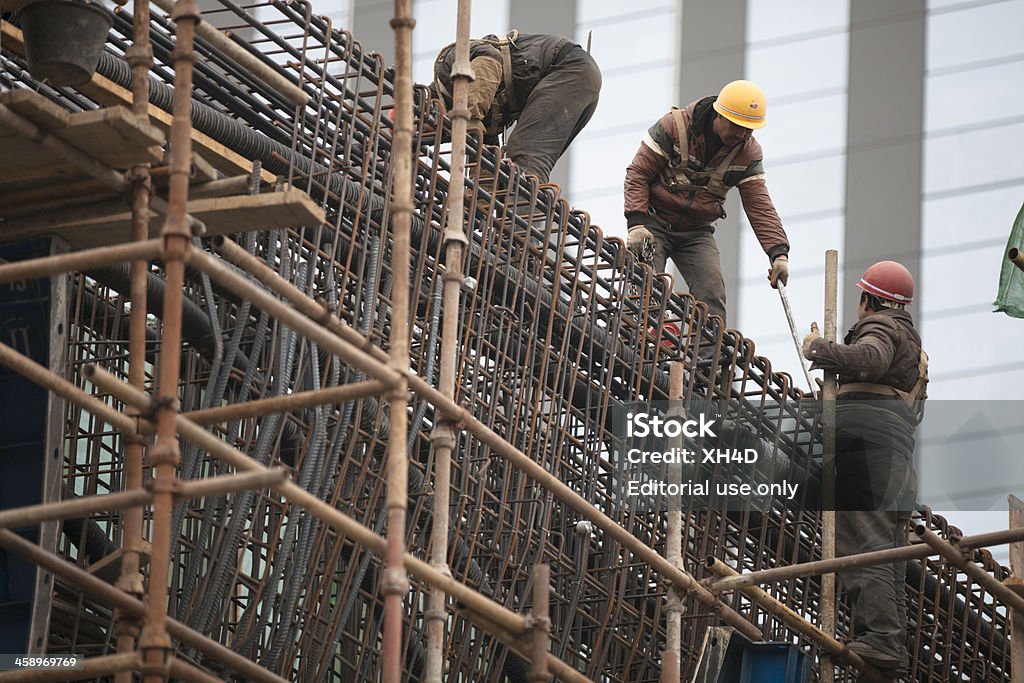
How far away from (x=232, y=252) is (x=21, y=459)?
1.33 metres

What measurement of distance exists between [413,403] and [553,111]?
4.08 meters

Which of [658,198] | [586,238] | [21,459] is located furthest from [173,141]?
[658,198]

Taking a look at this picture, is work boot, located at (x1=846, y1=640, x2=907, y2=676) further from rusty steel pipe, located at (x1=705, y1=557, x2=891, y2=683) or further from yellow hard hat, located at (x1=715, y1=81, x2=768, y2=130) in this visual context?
yellow hard hat, located at (x1=715, y1=81, x2=768, y2=130)

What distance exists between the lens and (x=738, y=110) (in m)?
13.7

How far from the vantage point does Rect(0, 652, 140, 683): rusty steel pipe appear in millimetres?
6875

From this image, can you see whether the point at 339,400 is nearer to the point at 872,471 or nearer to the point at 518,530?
the point at 518,530

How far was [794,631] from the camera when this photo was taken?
40.2 ft

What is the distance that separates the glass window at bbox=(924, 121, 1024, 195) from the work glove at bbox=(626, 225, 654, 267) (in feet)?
45.2

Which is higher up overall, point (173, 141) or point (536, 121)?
point (536, 121)

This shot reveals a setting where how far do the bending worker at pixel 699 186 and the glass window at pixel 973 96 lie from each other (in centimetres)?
1330

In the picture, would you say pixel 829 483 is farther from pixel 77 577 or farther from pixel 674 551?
pixel 77 577

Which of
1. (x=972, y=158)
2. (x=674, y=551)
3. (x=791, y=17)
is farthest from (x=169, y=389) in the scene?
(x=791, y=17)

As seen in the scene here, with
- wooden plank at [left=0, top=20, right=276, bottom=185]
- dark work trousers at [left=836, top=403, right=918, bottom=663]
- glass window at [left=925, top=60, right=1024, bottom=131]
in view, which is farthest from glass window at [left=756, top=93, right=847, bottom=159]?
wooden plank at [left=0, top=20, right=276, bottom=185]

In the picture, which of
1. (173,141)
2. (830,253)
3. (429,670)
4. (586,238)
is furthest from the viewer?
(830,253)
